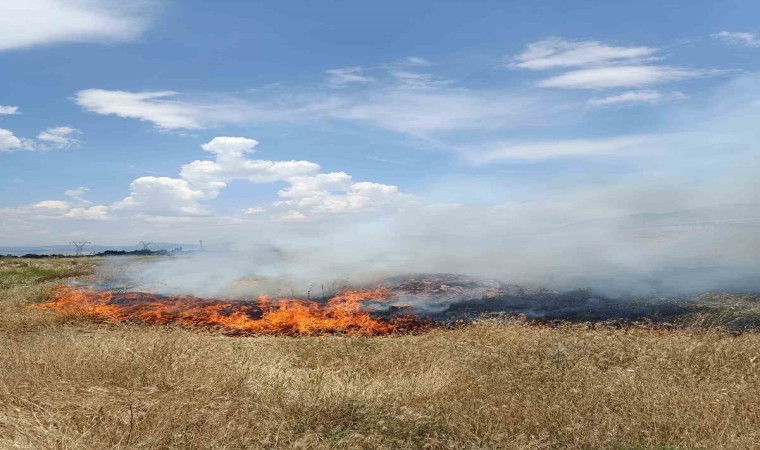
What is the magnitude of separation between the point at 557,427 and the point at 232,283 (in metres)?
20.6

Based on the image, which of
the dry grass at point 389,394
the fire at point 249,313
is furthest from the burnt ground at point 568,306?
the dry grass at point 389,394

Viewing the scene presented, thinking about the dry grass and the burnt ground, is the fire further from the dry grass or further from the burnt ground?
the dry grass

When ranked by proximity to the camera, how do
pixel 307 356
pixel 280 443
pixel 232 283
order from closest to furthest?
pixel 280 443 < pixel 307 356 < pixel 232 283

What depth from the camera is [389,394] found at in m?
8.55

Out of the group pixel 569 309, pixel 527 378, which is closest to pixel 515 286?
pixel 569 309

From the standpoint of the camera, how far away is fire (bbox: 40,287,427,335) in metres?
16.3

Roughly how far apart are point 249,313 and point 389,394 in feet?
36.1

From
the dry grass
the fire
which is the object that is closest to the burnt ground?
the fire

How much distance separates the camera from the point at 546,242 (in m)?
47.4

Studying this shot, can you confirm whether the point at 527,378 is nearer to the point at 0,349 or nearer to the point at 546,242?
the point at 0,349

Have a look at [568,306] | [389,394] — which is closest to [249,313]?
[389,394]

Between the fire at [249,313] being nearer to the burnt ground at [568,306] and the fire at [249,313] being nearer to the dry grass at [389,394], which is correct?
the burnt ground at [568,306]

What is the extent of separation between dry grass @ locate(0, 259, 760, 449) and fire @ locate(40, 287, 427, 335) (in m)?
3.68

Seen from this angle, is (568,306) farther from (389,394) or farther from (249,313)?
(389,394)
